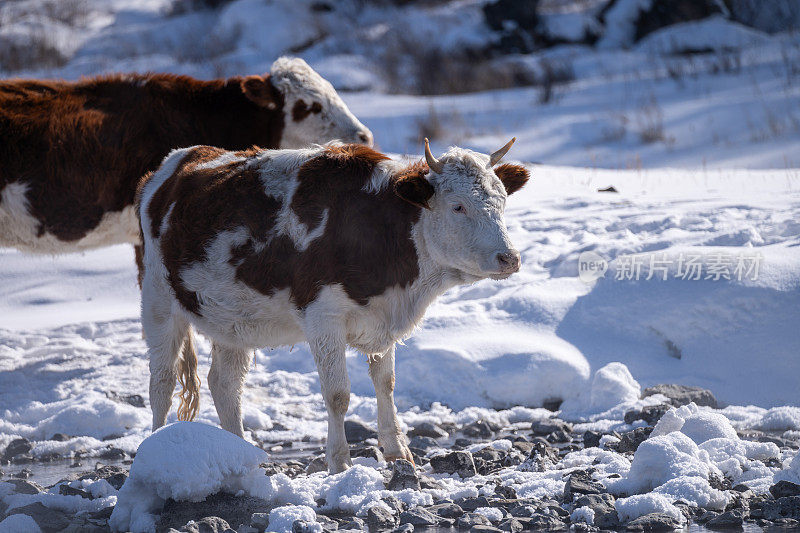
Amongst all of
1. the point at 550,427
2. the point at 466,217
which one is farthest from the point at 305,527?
the point at 550,427

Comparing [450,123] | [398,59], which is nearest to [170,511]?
[450,123]

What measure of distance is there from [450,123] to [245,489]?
42.7 ft

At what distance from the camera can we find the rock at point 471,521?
4488mm

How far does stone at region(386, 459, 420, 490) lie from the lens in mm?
5059

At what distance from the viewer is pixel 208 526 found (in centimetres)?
444

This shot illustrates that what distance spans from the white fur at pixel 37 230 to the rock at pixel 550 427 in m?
3.41

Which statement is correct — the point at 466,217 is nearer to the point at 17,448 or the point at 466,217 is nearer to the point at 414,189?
the point at 414,189

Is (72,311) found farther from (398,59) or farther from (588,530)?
(398,59)

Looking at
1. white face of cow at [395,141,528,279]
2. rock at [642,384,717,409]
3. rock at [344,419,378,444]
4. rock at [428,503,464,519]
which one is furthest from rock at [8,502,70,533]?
rock at [642,384,717,409]

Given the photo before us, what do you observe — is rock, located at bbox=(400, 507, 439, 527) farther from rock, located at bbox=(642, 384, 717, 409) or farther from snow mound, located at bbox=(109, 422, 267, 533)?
rock, located at bbox=(642, 384, 717, 409)

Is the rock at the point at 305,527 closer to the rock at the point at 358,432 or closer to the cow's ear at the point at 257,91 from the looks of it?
the rock at the point at 358,432

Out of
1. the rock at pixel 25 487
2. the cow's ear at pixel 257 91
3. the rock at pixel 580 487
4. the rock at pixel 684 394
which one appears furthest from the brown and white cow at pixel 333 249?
the cow's ear at pixel 257 91

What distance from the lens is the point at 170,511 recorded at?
4.69m

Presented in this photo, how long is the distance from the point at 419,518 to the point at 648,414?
221 cm
